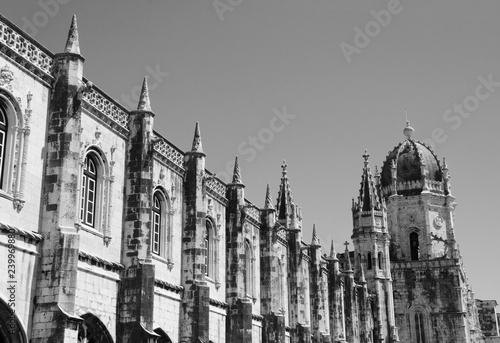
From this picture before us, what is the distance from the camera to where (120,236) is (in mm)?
23031

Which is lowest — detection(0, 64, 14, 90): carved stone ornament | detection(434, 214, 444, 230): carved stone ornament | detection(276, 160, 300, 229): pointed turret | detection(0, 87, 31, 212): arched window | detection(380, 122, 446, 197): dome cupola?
detection(0, 87, 31, 212): arched window

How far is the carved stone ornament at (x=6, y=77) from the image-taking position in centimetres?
1814

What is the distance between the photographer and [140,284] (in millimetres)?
22312

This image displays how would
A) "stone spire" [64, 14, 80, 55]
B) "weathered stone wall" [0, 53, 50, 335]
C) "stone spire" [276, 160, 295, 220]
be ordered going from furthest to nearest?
"stone spire" [276, 160, 295, 220]
"stone spire" [64, 14, 80, 55]
"weathered stone wall" [0, 53, 50, 335]

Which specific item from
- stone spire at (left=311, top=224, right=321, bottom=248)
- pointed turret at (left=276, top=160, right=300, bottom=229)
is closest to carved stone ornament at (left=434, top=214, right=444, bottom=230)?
pointed turret at (left=276, top=160, right=300, bottom=229)

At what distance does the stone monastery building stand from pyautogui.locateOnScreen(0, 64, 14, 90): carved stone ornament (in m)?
0.06

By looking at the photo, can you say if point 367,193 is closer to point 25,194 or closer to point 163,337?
point 163,337

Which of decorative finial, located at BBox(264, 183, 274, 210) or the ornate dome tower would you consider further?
the ornate dome tower

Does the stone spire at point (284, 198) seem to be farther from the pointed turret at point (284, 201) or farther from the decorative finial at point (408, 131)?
the decorative finial at point (408, 131)

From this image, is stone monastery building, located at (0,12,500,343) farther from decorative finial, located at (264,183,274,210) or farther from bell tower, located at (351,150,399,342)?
bell tower, located at (351,150,399,342)

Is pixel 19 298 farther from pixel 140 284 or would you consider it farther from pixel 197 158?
pixel 197 158

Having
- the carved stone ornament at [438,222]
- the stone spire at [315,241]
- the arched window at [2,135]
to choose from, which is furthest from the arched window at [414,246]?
the arched window at [2,135]

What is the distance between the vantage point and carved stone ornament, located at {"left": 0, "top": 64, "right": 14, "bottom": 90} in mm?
18141

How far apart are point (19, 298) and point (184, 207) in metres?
10.7
